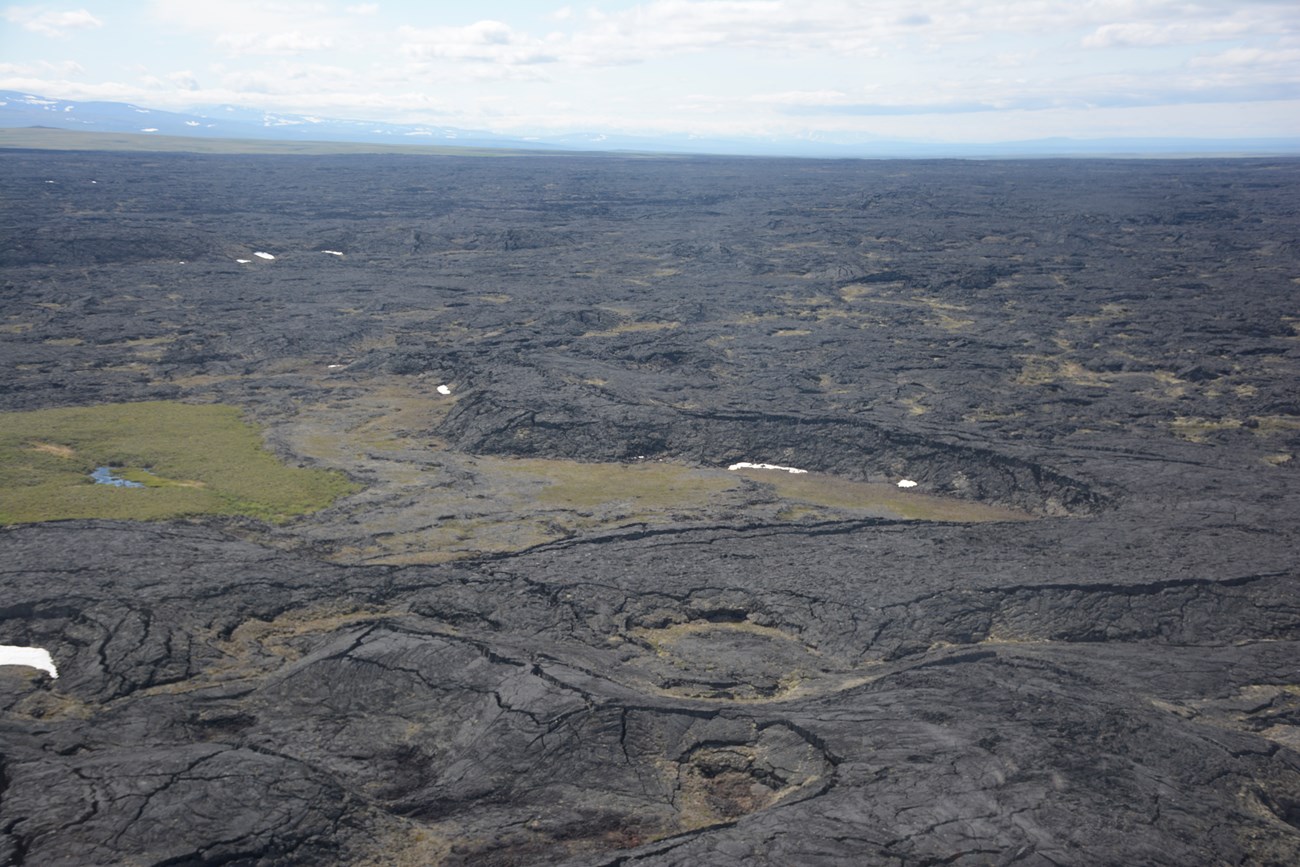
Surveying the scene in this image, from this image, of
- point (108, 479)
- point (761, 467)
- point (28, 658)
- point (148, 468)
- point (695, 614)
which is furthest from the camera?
point (761, 467)

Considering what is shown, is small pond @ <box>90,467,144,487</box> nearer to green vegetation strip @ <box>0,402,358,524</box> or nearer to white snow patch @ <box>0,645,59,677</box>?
green vegetation strip @ <box>0,402,358,524</box>

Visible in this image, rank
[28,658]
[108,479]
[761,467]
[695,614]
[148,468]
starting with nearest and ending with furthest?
[28,658] < [695,614] < [108,479] < [148,468] < [761,467]

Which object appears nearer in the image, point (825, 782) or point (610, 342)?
point (825, 782)

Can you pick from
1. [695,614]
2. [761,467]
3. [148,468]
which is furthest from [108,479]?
[761,467]

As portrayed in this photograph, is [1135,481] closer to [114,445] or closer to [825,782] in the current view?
[825,782]

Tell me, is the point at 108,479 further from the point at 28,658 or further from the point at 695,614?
the point at 695,614

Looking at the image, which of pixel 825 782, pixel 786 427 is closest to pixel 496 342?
pixel 786 427

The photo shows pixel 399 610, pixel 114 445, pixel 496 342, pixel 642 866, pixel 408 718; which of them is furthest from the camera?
pixel 496 342

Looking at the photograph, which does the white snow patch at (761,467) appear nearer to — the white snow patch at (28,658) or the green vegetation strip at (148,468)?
the green vegetation strip at (148,468)
